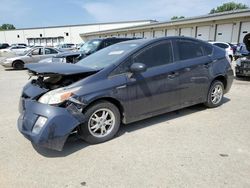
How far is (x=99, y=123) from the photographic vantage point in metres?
3.76

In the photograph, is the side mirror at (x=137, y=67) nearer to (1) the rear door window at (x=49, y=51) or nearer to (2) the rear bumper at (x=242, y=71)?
(2) the rear bumper at (x=242, y=71)

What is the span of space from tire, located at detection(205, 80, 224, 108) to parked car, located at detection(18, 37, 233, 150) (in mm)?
198

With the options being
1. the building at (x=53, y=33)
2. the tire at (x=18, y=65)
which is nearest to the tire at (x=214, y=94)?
the tire at (x=18, y=65)

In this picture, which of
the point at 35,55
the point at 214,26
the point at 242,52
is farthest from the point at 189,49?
the point at 214,26

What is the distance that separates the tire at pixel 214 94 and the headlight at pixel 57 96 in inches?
127

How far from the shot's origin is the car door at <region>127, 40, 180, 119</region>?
13.2 feet

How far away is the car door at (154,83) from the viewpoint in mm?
4023

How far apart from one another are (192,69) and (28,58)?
43.7 ft

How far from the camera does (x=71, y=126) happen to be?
3.31 metres

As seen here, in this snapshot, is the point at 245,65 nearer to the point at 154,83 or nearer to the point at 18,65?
the point at 154,83

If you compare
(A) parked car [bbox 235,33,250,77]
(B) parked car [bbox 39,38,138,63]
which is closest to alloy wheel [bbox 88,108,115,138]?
(A) parked car [bbox 235,33,250,77]

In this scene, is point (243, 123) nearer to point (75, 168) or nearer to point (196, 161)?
point (196, 161)

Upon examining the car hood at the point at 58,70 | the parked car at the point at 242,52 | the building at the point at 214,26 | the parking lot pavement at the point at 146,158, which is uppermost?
the building at the point at 214,26

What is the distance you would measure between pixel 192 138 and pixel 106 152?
1.45 metres
